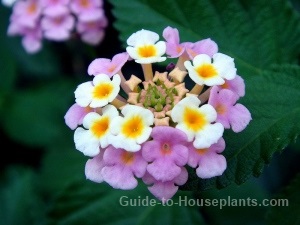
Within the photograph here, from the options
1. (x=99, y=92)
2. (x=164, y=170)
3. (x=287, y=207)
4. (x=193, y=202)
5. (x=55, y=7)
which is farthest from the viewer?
(x=55, y=7)

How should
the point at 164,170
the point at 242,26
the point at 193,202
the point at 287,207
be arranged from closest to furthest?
the point at 164,170
the point at 287,207
the point at 242,26
the point at 193,202

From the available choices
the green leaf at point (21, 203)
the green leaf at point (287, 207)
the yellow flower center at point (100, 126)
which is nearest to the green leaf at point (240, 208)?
the green leaf at point (287, 207)

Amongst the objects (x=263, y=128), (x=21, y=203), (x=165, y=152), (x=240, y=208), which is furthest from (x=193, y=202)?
(x=21, y=203)

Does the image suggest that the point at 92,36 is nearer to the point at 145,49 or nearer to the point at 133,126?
the point at 145,49

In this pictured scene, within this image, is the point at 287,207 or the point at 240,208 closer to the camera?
the point at 287,207

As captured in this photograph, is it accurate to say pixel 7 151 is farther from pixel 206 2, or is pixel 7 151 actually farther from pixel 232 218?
pixel 206 2

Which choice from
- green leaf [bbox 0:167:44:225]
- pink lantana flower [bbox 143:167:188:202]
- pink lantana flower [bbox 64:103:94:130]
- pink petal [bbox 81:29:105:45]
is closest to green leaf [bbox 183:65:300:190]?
pink lantana flower [bbox 143:167:188:202]

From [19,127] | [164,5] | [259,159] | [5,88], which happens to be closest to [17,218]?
[19,127]

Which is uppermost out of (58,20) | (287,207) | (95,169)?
(95,169)
